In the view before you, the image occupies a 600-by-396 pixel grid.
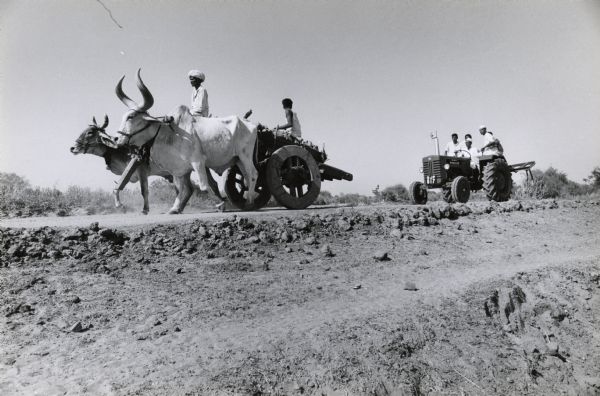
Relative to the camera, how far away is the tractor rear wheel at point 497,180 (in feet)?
37.8

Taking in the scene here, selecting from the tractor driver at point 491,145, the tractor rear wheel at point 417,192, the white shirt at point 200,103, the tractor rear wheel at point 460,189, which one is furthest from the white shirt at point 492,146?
the white shirt at point 200,103

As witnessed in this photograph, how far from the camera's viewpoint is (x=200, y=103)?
7.74 metres

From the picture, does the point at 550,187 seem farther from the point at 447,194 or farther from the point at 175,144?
the point at 175,144

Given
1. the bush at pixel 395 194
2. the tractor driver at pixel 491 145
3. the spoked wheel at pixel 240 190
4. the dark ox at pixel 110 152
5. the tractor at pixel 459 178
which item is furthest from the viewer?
the bush at pixel 395 194

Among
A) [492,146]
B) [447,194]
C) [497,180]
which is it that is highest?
[492,146]

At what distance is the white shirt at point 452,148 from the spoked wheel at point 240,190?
265 inches

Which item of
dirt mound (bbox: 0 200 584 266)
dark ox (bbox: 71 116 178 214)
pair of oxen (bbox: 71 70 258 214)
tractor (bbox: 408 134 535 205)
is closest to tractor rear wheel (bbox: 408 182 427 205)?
tractor (bbox: 408 134 535 205)

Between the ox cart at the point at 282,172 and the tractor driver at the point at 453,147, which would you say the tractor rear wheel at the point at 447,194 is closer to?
the tractor driver at the point at 453,147

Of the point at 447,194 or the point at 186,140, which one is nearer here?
the point at 186,140

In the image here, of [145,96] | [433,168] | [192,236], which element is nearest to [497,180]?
[433,168]

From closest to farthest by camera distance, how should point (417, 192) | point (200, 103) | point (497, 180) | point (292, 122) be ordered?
1. point (200, 103)
2. point (292, 122)
3. point (417, 192)
4. point (497, 180)

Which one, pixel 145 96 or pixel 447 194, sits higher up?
pixel 145 96

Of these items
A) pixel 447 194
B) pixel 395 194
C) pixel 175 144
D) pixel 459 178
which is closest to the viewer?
pixel 175 144

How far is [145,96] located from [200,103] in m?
1.10
